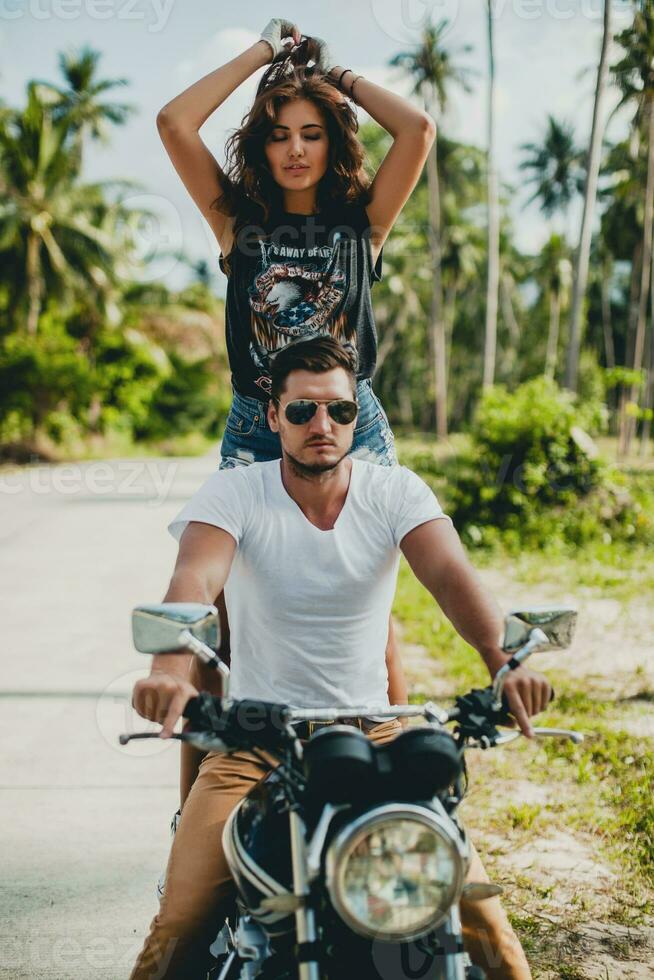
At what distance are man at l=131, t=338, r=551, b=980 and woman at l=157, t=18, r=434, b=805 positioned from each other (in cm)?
69

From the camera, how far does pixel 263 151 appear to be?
3031 mm

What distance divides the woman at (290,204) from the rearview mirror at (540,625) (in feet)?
4.07

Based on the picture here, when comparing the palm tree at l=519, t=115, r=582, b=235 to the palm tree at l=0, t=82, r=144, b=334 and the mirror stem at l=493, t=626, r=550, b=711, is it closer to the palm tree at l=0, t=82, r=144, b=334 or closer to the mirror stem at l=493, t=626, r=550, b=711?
the palm tree at l=0, t=82, r=144, b=334

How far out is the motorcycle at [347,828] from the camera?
4.58 feet

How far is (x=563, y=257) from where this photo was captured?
159 ft

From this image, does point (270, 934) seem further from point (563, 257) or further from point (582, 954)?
point (563, 257)

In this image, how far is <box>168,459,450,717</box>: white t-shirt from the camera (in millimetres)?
2252

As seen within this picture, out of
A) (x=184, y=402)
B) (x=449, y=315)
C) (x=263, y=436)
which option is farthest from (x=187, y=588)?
(x=449, y=315)

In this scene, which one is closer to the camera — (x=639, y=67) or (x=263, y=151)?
(x=263, y=151)

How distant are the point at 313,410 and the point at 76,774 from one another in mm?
2866

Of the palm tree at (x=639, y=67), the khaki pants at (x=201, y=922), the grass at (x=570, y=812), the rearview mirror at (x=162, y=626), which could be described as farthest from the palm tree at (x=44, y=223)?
the rearview mirror at (x=162, y=626)

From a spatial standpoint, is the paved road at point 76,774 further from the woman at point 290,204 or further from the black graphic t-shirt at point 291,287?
the black graphic t-shirt at point 291,287

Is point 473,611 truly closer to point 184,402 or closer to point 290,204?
point 290,204

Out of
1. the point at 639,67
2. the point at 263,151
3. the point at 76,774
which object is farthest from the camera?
the point at 639,67
